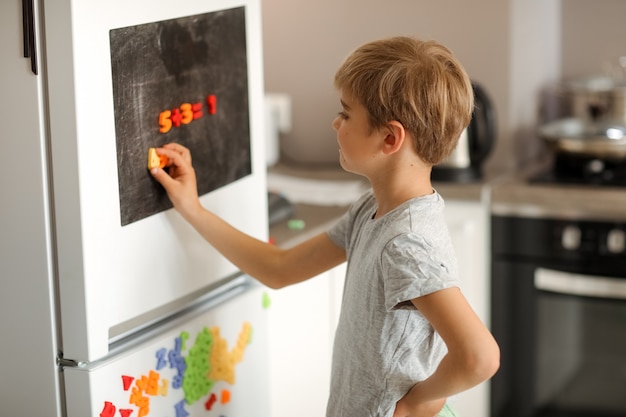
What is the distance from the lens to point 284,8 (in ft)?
10.3

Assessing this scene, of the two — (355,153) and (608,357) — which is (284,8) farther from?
(355,153)

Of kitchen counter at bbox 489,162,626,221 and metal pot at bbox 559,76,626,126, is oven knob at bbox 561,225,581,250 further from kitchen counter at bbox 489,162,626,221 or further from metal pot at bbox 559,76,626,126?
metal pot at bbox 559,76,626,126

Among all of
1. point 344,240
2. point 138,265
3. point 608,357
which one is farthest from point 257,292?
point 608,357

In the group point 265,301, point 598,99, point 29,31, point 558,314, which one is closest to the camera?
point 29,31

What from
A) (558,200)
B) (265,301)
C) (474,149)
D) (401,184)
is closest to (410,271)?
(401,184)

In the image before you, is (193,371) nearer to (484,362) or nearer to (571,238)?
(484,362)

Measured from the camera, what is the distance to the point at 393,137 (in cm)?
144

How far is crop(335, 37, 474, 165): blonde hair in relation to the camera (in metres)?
1.41

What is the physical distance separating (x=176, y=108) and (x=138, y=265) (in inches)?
9.6

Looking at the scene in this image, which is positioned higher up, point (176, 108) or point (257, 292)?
point (176, 108)

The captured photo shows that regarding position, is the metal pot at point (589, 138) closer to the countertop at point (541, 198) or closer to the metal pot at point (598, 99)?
the metal pot at point (598, 99)

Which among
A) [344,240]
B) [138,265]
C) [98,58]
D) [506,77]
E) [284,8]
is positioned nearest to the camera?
[98,58]

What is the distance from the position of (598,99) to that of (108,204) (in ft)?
6.29

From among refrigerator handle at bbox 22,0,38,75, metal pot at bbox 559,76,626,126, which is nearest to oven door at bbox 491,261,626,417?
metal pot at bbox 559,76,626,126
